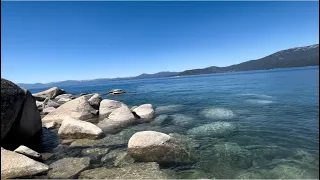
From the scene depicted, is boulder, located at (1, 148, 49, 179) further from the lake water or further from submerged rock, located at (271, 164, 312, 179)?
submerged rock, located at (271, 164, 312, 179)

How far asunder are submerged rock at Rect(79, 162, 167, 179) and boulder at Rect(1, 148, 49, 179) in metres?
2.16

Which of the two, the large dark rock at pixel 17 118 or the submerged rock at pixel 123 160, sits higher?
the large dark rock at pixel 17 118

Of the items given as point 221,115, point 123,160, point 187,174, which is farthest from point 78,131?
point 221,115

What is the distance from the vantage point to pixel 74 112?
2242cm

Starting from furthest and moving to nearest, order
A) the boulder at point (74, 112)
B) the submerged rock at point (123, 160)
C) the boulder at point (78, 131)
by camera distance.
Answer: the boulder at point (74, 112) < the boulder at point (78, 131) < the submerged rock at point (123, 160)

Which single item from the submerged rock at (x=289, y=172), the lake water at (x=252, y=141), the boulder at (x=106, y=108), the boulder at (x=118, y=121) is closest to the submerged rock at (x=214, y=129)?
the lake water at (x=252, y=141)

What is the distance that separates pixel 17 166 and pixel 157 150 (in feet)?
20.9

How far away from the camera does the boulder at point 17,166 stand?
918 cm

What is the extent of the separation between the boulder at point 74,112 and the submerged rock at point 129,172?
13463 mm

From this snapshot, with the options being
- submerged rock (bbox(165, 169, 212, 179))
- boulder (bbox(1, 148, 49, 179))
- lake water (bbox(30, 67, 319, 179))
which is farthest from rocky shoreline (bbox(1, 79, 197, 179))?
lake water (bbox(30, 67, 319, 179))

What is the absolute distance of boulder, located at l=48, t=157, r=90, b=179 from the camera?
9581 millimetres

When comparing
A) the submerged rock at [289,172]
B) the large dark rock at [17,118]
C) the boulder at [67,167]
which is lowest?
the submerged rock at [289,172]

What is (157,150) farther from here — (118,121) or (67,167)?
(118,121)

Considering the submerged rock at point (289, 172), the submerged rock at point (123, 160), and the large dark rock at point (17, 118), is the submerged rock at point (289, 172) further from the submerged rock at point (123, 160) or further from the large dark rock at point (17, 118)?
the large dark rock at point (17, 118)
